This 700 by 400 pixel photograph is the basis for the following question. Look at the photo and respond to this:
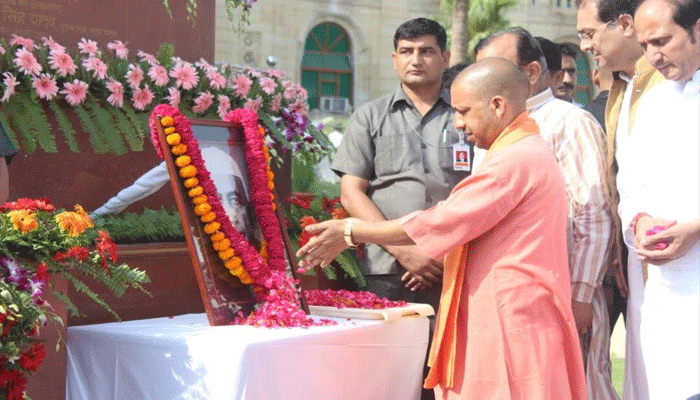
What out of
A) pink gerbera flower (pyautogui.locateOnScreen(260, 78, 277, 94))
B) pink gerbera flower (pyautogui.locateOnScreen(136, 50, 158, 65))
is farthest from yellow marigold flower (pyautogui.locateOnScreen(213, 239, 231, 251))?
A: pink gerbera flower (pyautogui.locateOnScreen(260, 78, 277, 94))

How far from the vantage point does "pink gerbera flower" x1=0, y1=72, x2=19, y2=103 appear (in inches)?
186

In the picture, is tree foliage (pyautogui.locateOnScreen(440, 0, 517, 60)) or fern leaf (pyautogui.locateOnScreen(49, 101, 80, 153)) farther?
tree foliage (pyautogui.locateOnScreen(440, 0, 517, 60))

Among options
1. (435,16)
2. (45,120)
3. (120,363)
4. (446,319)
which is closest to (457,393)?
(446,319)

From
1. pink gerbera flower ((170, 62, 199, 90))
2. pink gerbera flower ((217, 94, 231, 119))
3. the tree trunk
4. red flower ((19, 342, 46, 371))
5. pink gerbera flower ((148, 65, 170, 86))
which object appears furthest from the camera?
the tree trunk

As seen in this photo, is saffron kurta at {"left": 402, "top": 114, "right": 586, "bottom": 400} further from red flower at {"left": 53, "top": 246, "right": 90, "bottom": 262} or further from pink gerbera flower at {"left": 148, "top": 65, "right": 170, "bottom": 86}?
pink gerbera flower at {"left": 148, "top": 65, "right": 170, "bottom": 86}

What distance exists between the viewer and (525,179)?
3643 millimetres

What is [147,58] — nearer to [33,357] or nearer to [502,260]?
[33,357]

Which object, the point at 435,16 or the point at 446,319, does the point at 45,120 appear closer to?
the point at 446,319

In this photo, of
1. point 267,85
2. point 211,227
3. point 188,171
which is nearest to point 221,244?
point 211,227

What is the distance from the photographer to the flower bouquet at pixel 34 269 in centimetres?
354

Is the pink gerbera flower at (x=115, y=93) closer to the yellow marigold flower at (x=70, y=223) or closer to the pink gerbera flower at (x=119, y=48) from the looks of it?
the pink gerbera flower at (x=119, y=48)

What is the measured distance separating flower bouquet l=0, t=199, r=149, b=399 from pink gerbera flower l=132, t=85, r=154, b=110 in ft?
3.85

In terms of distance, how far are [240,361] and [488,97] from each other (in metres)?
1.23

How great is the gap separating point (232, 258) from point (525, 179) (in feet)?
3.88
